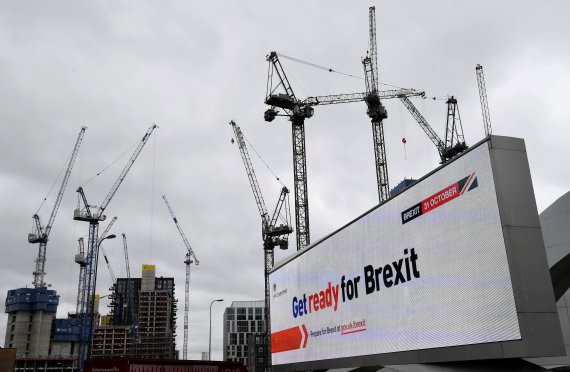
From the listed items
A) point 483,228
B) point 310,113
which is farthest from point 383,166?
point 483,228

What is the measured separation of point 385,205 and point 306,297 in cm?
954

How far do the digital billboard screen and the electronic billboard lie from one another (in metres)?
0.04

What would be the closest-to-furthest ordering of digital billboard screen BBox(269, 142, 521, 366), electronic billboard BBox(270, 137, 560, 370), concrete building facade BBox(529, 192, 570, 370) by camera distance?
electronic billboard BBox(270, 137, 560, 370), digital billboard screen BBox(269, 142, 521, 366), concrete building facade BBox(529, 192, 570, 370)

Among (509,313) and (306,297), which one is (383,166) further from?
(509,313)

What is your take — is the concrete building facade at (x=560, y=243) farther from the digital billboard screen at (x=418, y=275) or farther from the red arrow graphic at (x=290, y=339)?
the red arrow graphic at (x=290, y=339)

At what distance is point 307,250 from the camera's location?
30.1 metres

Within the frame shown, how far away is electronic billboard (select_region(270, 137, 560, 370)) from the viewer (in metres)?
15.5

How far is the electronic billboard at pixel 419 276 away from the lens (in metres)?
15.5

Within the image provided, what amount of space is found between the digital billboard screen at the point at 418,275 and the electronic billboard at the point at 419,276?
0.12ft

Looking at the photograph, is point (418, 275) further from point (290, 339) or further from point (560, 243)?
point (290, 339)

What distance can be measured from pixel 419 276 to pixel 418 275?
7 cm

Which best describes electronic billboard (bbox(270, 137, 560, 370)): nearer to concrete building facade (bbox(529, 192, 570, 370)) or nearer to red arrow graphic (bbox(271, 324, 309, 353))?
red arrow graphic (bbox(271, 324, 309, 353))

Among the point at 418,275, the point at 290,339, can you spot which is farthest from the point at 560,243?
the point at 290,339

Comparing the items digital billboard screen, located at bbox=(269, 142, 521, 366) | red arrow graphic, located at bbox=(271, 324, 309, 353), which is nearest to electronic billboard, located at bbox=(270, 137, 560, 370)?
digital billboard screen, located at bbox=(269, 142, 521, 366)
